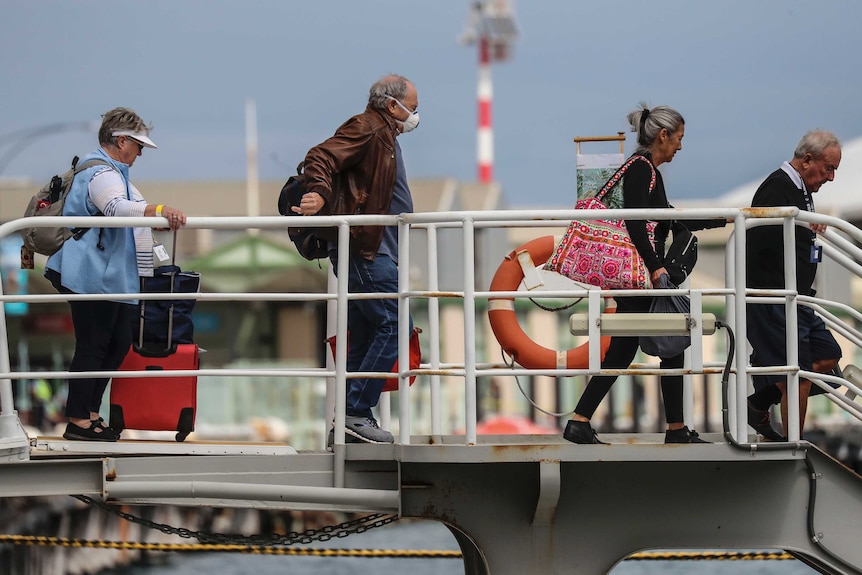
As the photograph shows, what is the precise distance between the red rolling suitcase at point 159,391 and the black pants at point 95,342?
0.10 meters

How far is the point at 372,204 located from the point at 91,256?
146 centimetres

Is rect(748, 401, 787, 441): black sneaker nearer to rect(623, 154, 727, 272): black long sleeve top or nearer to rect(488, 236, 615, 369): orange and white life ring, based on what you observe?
rect(488, 236, 615, 369): orange and white life ring

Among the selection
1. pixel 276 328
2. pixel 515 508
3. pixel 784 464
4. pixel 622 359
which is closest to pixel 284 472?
pixel 515 508

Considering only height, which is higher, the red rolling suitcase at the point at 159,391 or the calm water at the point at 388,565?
the red rolling suitcase at the point at 159,391

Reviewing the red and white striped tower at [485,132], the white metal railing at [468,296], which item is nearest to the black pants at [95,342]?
the white metal railing at [468,296]

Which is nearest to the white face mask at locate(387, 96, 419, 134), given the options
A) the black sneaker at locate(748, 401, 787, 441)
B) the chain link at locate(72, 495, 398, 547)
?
the chain link at locate(72, 495, 398, 547)

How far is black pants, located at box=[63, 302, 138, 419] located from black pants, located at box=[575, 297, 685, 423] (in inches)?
94.2

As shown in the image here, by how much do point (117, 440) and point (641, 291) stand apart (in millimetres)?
2852

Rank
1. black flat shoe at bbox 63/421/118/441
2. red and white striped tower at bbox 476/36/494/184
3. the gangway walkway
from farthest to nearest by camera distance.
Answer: red and white striped tower at bbox 476/36/494/184
black flat shoe at bbox 63/421/118/441
the gangway walkway

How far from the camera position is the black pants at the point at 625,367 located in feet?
23.2

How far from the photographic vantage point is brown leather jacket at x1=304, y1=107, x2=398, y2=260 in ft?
22.8

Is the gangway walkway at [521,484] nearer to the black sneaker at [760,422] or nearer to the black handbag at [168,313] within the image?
the black handbag at [168,313]

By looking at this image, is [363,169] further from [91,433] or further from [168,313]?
[91,433]

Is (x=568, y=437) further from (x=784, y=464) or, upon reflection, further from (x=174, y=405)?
(x=174, y=405)
